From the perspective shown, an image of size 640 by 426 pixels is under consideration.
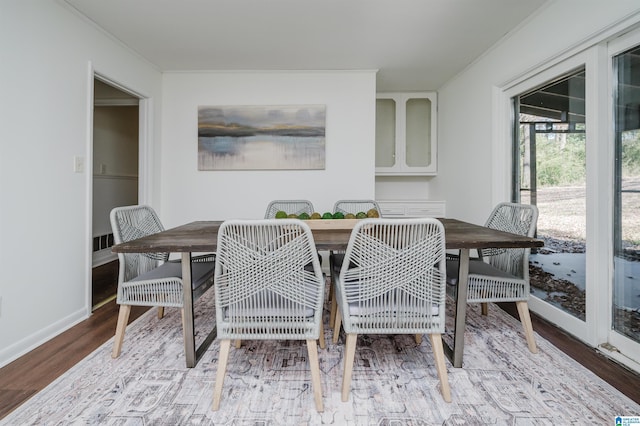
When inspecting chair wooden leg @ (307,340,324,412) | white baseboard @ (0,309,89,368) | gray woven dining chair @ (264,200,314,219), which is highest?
gray woven dining chair @ (264,200,314,219)

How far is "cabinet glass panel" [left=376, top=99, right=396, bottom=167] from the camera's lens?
14.0 feet

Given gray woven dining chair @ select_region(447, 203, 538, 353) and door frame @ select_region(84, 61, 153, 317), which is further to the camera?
door frame @ select_region(84, 61, 153, 317)

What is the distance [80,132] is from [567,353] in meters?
3.53

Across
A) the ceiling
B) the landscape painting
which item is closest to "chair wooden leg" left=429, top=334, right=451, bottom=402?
the ceiling

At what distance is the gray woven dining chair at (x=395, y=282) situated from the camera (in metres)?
1.29

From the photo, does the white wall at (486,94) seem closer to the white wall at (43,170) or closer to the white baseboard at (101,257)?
the white wall at (43,170)

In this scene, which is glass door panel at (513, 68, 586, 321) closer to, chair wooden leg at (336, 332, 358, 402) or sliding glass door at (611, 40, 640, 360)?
sliding glass door at (611, 40, 640, 360)

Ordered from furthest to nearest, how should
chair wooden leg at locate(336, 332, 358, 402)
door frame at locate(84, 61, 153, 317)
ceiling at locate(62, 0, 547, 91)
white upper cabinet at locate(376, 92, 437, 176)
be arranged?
white upper cabinet at locate(376, 92, 437, 176), door frame at locate(84, 61, 153, 317), ceiling at locate(62, 0, 547, 91), chair wooden leg at locate(336, 332, 358, 402)

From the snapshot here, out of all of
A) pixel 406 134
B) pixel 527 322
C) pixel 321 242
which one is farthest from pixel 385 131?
pixel 321 242

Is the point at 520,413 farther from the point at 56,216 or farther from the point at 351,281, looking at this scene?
the point at 56,216

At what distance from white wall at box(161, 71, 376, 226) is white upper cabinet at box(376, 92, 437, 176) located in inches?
32.6

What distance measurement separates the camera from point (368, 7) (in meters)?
2.23

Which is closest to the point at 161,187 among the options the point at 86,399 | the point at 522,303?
the point at 86,399

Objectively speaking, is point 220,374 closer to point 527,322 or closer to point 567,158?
point 527,322
